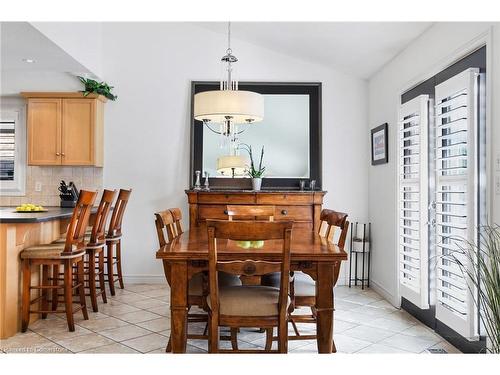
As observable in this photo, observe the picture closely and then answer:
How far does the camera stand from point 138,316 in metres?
4.03

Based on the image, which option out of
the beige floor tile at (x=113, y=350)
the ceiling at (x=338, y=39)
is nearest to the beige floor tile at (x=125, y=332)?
the beige floor tile at (x=113, y=350)

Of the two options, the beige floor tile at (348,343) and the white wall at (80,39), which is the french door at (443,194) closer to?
the beige floor tile at (348,343)

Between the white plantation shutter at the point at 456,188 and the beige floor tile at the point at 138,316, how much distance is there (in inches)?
96.5

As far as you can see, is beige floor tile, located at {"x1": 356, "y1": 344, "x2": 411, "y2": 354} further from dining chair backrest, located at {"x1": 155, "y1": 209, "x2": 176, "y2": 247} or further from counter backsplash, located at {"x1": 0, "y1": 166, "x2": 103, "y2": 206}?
counter backsplash, located at {"x1": 0, "y1": 166, "x2": 103, "y2": 206}

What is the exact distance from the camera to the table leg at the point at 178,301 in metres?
2.49

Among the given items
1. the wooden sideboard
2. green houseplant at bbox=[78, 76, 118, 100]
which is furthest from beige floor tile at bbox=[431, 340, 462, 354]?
green houseplant at bbox=[78, 76, 118, 100]

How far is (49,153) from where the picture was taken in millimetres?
5207

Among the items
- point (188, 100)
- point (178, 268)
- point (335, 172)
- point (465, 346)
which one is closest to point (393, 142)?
point (335, 172)

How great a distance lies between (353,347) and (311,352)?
354 mm

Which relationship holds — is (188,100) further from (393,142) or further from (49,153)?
(393,142)

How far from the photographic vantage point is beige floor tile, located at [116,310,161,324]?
391cm

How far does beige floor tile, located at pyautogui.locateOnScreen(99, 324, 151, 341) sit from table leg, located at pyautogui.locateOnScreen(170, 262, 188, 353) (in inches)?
43.0

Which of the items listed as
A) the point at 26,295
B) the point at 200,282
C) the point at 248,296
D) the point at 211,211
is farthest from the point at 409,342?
the point at 26,295

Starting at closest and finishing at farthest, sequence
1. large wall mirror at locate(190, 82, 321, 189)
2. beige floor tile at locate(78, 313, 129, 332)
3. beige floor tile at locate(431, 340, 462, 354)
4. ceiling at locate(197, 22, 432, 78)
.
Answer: beige floor tile at locate(431, 340, 462, 354), beige floor tile at locate(78, 313, 129, 332), ceiling at locate(197, 22, 432, 78), large wall mirror at locate(190, 82, 321, 189)
